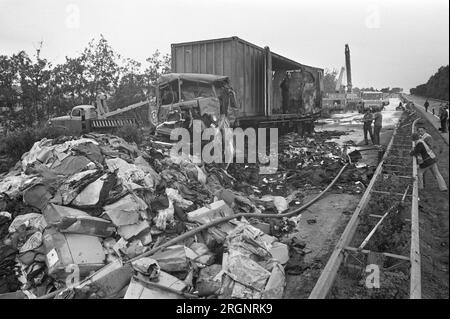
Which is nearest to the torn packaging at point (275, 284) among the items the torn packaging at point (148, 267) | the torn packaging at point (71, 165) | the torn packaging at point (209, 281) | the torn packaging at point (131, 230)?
the torn packaging at point (209, 281)

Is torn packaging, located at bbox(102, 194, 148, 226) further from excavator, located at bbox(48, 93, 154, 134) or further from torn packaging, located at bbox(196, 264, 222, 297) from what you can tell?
excavator, located at bbox(48, 93, 154, 134)

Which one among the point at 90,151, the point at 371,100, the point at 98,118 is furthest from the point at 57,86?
the point at 371,100

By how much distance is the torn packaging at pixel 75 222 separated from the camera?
14.3ft

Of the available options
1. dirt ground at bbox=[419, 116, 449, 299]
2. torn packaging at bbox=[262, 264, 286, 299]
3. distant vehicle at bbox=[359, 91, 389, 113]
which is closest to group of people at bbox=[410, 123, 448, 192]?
dirt ground at bbox=[419, 116, 449, 299]

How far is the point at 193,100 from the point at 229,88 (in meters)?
1.53

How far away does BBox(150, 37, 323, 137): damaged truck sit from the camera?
8.94 meters

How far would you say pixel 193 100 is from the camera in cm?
882

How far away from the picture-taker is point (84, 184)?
4.99 meters

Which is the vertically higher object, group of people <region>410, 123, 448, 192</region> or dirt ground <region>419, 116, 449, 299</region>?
group of people <region>410, 123, 448, 192</region>

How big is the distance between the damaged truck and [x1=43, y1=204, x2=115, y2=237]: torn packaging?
13.4ft

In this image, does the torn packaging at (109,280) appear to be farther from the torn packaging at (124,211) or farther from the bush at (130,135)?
the bush at (130,135)

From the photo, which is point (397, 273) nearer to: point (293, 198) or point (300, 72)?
A: point (293, 198)

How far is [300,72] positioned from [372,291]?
12614 millimetres

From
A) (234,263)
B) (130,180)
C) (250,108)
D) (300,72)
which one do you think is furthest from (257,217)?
(300,72)
